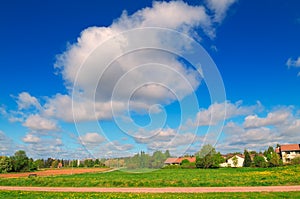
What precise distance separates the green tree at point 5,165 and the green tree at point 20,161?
2869mm

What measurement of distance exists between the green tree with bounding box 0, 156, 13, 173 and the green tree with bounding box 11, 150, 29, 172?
2.87m

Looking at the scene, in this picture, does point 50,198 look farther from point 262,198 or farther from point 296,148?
point 296,148

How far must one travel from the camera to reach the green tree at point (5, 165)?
103281 millimetres

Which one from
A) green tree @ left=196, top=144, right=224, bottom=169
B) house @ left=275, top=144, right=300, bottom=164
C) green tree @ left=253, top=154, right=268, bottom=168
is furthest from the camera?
house @ left=275, top=144, right=300, bottom=164

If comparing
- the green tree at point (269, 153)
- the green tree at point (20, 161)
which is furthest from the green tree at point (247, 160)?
the green tree at point (20, 161)

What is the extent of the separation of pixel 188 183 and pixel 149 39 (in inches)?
672

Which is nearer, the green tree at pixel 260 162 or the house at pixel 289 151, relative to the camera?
the green tree at pixel 260 162

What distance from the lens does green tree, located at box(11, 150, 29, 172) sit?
364ft

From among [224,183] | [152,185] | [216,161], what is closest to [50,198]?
[152,185]

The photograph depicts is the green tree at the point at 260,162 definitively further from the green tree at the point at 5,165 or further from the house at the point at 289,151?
the green tree at the point at 5,165

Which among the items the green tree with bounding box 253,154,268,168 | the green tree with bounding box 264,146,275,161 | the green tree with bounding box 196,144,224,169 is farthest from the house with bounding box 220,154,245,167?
the green tree with bounding box 196,144,224,169

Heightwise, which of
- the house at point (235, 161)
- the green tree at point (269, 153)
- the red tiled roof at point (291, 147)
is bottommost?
the house at point (235, 161)

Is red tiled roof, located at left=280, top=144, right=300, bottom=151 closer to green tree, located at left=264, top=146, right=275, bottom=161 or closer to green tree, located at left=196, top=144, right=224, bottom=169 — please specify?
green tree, located at left=264, top=146, right=275, bottom=161

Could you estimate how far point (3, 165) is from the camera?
339ft
